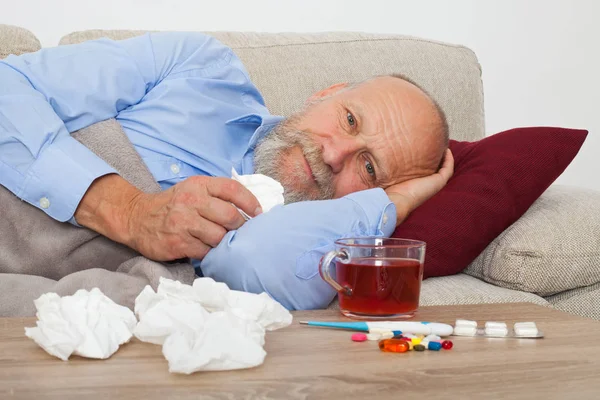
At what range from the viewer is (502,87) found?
9.85 feet

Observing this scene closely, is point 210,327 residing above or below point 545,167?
above

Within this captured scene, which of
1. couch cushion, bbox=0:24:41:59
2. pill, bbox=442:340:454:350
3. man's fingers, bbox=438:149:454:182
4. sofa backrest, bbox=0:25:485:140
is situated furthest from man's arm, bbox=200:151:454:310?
couch cushion, bbox=0:24:41:59

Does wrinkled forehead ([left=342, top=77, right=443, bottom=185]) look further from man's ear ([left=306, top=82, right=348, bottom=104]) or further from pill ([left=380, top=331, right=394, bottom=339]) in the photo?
pill ([left=380, top=331, right=394, bottom=339])

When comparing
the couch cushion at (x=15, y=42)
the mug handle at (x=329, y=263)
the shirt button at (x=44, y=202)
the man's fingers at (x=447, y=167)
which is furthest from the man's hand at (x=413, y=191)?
the couch cushion at (x=15, y=42)

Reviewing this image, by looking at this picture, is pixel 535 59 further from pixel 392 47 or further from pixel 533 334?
pixel 533 334

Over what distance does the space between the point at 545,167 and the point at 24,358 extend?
1200 mm

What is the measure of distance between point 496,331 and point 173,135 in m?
0.90

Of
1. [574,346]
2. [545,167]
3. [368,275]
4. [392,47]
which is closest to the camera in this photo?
[574,346]

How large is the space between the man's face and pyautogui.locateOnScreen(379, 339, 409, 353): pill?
2.64 ft

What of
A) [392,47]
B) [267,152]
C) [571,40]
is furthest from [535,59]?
[267,152]

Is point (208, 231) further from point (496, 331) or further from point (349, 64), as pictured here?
point (349, 64)

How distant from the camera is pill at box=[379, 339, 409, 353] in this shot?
2.61ft

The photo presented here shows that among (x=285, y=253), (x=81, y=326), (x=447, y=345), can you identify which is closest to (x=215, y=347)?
(x=81, y=326)

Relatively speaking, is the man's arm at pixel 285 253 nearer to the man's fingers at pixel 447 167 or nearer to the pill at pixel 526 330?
the pill at pixel 526 330
